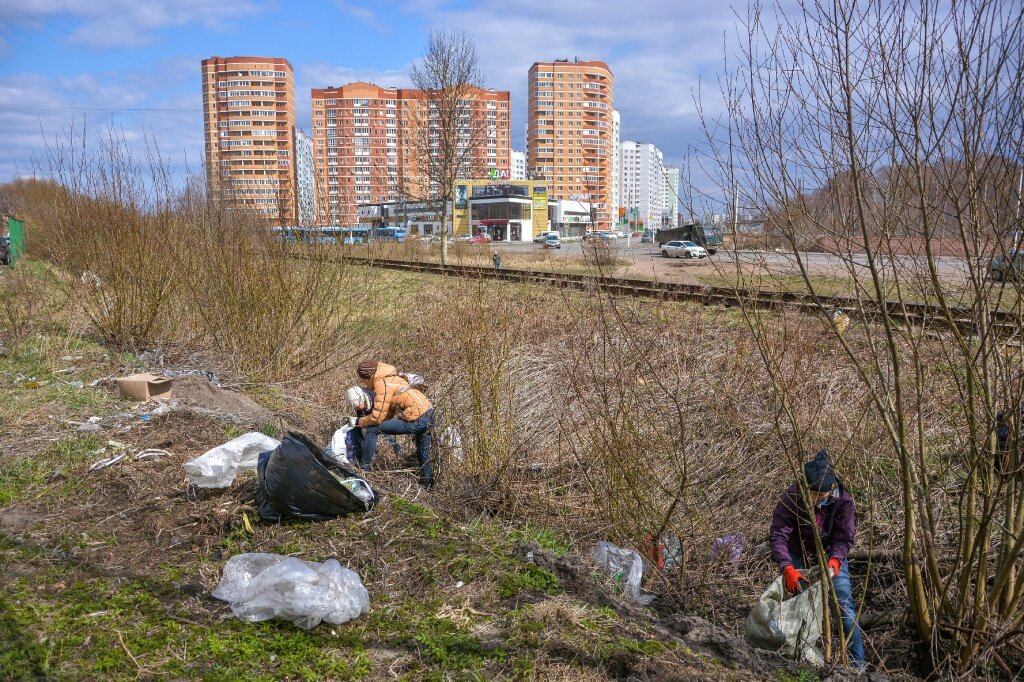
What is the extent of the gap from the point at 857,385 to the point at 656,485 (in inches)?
121

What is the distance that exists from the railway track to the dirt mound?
2418 mm

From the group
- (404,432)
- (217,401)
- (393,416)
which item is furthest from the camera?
(217,401)

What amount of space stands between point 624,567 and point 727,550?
2.34ft

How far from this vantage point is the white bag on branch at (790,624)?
143 inches

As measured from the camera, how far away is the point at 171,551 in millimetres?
3943

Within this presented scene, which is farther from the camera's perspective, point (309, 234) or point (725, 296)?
point (725, 296)

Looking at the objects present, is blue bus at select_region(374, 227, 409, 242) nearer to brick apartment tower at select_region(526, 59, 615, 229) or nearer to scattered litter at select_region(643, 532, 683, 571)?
scattered litter at select_region(643, 532, 683, 571)

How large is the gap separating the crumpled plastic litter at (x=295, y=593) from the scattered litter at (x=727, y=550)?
7.04 ft

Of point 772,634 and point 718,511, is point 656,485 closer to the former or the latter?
point 718,511

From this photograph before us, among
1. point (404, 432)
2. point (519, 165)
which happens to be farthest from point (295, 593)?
point (519, 165)

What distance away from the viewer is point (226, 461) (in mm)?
4637

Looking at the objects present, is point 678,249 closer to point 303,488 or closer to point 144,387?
point 144,387

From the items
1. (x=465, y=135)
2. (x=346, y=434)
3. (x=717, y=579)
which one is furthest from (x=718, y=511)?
(x=465, y=135)

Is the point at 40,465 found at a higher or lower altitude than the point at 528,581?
higher
